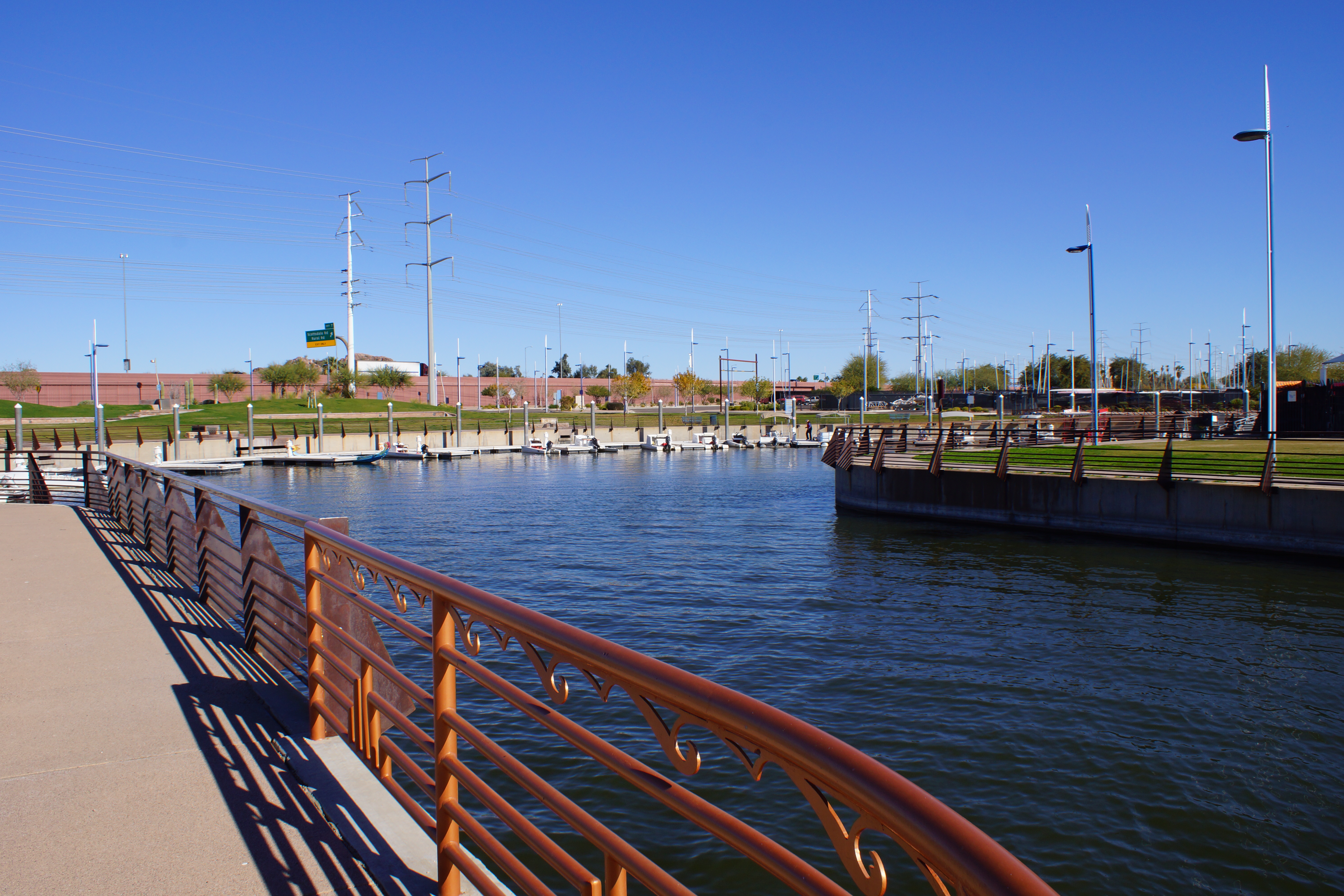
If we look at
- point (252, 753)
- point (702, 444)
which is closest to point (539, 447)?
point (702, 444)

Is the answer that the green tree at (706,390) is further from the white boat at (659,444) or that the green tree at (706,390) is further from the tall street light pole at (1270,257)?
the tall street light pole at (1270,257)

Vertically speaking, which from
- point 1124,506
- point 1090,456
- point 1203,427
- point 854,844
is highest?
point 854,844

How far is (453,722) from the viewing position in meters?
2.88

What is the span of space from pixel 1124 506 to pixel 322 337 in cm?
10748

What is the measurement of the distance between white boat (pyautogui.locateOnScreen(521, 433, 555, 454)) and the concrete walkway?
6065 cm

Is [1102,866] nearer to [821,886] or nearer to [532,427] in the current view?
[821,886]

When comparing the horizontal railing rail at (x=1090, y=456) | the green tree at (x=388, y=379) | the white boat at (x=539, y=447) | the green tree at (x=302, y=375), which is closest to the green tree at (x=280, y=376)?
the green tree at (x=302, y=375)

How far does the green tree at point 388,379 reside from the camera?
4309 inches

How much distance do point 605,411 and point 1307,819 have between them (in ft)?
368

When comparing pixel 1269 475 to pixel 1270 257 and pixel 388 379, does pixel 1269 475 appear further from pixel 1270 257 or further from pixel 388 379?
pixel 388 379

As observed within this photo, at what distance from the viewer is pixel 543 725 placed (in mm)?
3916

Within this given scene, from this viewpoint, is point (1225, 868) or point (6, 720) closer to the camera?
point (6, 720)

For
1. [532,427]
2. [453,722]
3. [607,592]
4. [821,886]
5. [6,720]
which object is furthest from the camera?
[532,427]

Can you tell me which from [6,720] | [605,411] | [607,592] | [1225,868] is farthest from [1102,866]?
[605,411]
